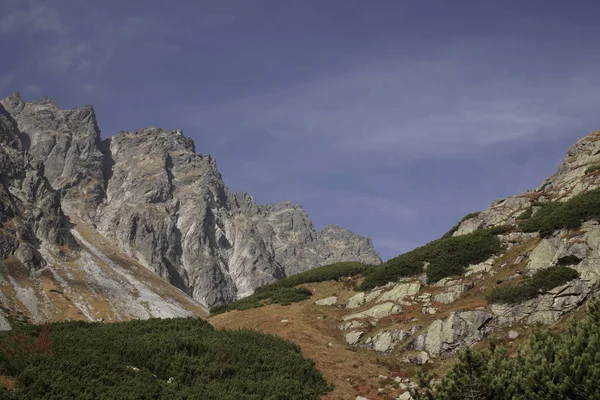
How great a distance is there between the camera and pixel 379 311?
1454 inches

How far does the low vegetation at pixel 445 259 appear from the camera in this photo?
40.1 m

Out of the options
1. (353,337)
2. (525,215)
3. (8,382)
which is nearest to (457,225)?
(525,215)

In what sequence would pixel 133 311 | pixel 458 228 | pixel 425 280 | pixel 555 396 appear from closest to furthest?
1. pixel 555 396
2. pixel 425 280
3. pixel 458 228
4. pixel 133 311

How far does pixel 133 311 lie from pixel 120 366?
14259 cm

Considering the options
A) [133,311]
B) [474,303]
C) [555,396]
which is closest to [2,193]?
[133,311]

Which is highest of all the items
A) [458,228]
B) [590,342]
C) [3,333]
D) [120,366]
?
[458,228]

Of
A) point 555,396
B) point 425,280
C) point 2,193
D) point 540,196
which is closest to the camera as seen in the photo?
point 555,396

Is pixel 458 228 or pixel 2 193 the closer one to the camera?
pixel 458 228

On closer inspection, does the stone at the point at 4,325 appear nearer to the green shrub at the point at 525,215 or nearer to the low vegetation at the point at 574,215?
the green shrub at the point at 525,215

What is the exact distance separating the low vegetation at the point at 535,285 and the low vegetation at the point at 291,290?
19.9 metres

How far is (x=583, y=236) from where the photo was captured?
107 ft

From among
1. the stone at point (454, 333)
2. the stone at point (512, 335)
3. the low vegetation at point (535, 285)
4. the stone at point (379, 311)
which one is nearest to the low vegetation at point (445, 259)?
the stone at point (379, 311)

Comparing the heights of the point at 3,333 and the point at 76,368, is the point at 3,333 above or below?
above

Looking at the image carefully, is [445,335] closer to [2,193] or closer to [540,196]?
[540,196]
